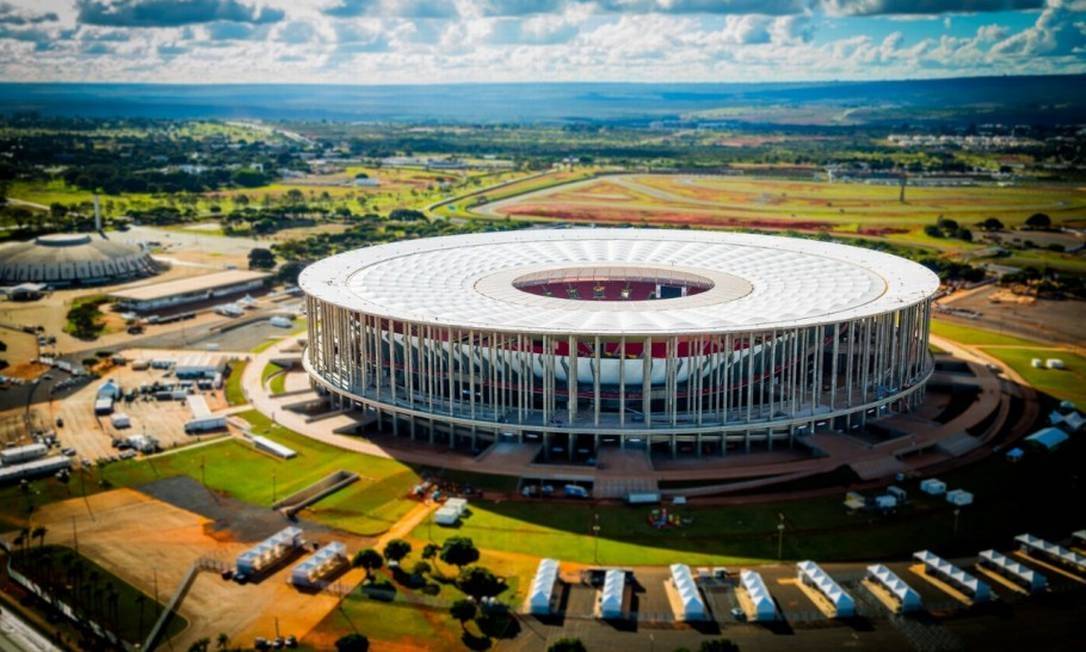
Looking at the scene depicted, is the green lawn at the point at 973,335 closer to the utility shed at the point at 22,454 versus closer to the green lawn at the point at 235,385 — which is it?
the green lawn at the point at 235,385

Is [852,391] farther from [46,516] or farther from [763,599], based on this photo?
[46,516]

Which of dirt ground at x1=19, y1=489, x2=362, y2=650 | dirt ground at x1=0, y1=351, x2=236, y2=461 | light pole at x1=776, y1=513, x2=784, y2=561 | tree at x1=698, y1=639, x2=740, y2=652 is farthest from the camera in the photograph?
dirt ground at x1=0, y1=351, x2=236, y2=461

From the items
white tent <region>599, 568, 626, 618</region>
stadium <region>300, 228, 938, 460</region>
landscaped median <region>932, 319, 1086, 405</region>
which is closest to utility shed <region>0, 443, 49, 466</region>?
stadium <region>300, 228, 938, 460</region>

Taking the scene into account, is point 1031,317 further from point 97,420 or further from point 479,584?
point 97,420

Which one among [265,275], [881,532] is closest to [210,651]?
[881,532]

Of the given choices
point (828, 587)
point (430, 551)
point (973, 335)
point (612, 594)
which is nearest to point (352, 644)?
point (430, 551)

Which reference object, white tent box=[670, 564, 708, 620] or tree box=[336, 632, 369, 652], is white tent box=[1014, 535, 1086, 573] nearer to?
white tent box=[670, 564, 708, 620]

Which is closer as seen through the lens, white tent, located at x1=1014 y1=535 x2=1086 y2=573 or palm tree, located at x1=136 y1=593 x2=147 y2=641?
palm tree, located at x1=136 y1=593 x2=147 y2=641
